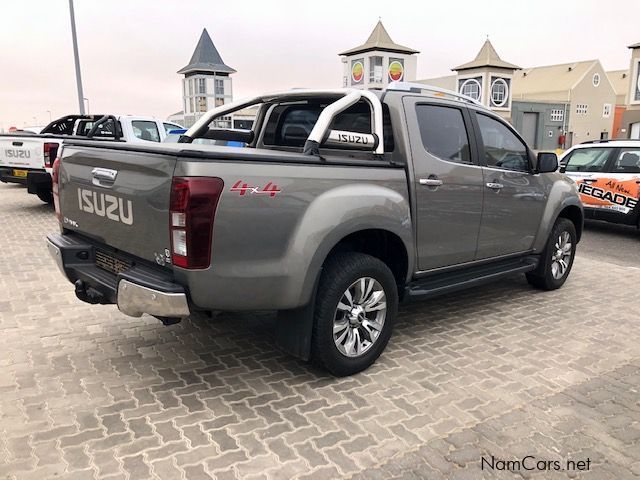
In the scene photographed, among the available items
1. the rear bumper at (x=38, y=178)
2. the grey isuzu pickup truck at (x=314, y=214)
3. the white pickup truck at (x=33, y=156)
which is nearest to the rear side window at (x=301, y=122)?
the grey isuzu pickup truck at (x=314, y=214)

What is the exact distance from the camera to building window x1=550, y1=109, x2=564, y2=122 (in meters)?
51.6

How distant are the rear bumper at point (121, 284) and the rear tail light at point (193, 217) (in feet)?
0.69

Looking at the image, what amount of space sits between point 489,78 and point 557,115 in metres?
12.5

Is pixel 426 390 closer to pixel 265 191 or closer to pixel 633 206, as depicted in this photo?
pixel 265 191

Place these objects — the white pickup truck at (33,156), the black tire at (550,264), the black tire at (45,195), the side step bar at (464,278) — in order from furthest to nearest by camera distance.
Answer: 1. the black tire at (45,195)
2. the white pickup truck at (33,156)
3. the black tire at (550,264)
4. the side step bar at (464,278)

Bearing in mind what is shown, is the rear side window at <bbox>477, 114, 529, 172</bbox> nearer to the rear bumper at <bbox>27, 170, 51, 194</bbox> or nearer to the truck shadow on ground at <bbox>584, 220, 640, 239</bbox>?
the truck shadow on ground at <bbox>584, 220, 640, 239</bbox>

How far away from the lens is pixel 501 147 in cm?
494

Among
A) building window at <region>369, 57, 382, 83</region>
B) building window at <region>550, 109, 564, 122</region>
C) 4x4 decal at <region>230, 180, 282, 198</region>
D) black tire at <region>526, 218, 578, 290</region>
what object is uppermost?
building window at <region>369, 57, 382, 83</region>

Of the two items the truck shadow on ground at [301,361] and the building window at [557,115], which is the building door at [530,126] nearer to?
the building window at [557,115]

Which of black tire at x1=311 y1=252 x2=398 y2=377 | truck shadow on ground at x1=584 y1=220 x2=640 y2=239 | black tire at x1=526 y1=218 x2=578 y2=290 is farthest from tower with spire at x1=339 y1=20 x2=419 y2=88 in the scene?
black tire at x1=311 y1=252 x2=398 y2=377

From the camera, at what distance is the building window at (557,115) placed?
5159 cm

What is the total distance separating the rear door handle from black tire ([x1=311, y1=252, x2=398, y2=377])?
29.1 inches

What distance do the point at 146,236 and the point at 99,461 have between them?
3.96 feet

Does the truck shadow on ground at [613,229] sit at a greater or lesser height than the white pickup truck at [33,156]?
lesser
